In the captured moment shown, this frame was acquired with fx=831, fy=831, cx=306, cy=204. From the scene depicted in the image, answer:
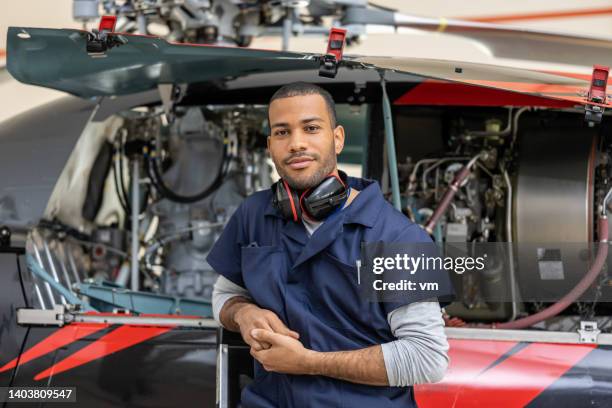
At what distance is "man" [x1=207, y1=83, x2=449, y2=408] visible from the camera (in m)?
2.15

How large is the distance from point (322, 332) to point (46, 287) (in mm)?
1535

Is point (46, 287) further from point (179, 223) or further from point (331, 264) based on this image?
point (331, 264)

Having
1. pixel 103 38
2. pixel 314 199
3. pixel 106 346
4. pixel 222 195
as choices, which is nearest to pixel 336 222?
pixel 314 199

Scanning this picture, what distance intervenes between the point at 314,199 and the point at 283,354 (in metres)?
0.43

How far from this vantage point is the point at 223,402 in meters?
2.50

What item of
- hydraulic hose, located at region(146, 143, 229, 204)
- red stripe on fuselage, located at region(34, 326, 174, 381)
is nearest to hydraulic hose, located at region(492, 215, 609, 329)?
red stripe on fuselage, located at region(34, 326, 174, 381)

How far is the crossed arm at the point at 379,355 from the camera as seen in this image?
6.97ft

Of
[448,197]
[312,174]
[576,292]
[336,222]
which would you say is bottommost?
[576,292]

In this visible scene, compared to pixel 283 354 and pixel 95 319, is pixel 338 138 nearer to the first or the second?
pixel 283 354

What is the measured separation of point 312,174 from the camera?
2322 millimetres

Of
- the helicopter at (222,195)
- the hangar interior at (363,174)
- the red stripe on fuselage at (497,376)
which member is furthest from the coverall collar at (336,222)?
the red stripe on fuselage at (497,376)

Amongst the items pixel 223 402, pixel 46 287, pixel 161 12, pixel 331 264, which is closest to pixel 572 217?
pixel 331 264

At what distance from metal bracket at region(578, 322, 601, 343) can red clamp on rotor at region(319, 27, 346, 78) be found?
4.17 feet

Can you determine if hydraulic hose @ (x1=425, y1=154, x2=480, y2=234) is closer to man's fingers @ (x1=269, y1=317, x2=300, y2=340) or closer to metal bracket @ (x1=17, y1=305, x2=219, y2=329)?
metal bracket @ (x1=17, y1=305, x2=219, y2=329)
